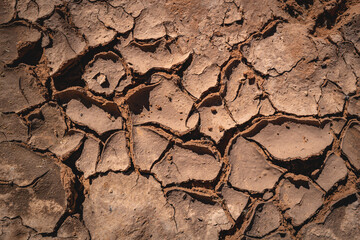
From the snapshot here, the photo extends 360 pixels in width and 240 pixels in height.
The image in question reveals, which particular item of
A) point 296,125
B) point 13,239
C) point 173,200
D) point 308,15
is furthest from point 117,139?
point 308,15

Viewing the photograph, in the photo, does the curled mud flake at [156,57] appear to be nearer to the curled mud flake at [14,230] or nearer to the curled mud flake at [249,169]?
the curled mud flake at [249,169]

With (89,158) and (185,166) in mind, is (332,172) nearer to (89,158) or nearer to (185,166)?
(185,166)

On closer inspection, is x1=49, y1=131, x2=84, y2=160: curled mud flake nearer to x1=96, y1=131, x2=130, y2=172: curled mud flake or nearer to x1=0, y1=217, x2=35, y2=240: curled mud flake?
x1=96, y1=131, x2=130, y2=172: curled mud flake

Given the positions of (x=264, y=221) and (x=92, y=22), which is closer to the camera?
(x=264, y=221)

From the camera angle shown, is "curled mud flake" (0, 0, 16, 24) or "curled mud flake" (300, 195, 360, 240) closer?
"curled mud flake" (300, 195, 360, 240)

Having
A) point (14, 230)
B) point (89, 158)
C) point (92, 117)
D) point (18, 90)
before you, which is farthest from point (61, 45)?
point (14, 230)

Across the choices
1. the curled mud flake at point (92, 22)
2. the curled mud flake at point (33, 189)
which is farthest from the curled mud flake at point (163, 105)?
the curled mud flake at point (33, 189)

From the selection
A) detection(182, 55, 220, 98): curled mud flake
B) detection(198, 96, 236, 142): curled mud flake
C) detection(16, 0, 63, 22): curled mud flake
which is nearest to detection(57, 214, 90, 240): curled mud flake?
detection(198, 96, 236, 142): curled mud flake
